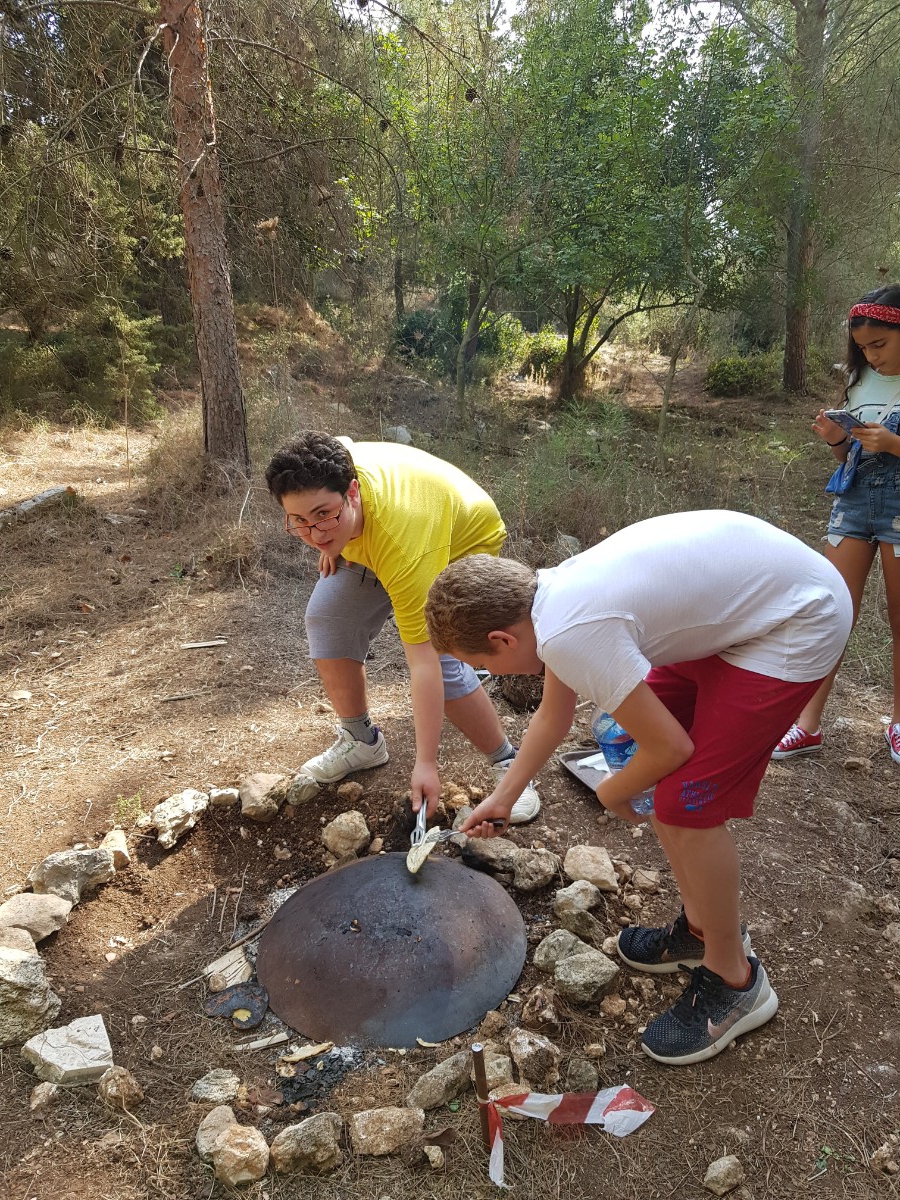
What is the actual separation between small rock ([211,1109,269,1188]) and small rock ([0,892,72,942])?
82 centimetres

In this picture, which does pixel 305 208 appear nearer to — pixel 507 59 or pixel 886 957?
pixel 507 59

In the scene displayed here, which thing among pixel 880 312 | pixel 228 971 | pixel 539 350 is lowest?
pixel 228 971

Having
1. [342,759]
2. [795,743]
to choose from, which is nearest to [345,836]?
[342,759]

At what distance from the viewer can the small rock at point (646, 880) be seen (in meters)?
2.08

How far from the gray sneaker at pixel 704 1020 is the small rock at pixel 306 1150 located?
2.24ft

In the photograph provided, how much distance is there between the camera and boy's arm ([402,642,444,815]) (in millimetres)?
1821

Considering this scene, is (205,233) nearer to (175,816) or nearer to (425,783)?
(175,816)

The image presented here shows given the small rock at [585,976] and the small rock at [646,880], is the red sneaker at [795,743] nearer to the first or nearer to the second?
the small rock at [646,880]

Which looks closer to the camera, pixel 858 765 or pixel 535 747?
pixel 535 747

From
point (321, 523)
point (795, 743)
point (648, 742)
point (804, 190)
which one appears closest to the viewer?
point (648, 742)

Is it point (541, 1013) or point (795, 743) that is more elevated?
point (795, 743)

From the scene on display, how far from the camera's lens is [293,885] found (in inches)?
89.0

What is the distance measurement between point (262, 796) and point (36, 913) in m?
0.70

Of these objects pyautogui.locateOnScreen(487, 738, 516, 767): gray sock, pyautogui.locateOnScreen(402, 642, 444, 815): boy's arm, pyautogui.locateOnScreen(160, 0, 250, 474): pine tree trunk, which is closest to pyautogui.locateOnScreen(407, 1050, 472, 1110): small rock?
pyautogui.locateOnScreen(402, 642, 444, 815): boy's arm
